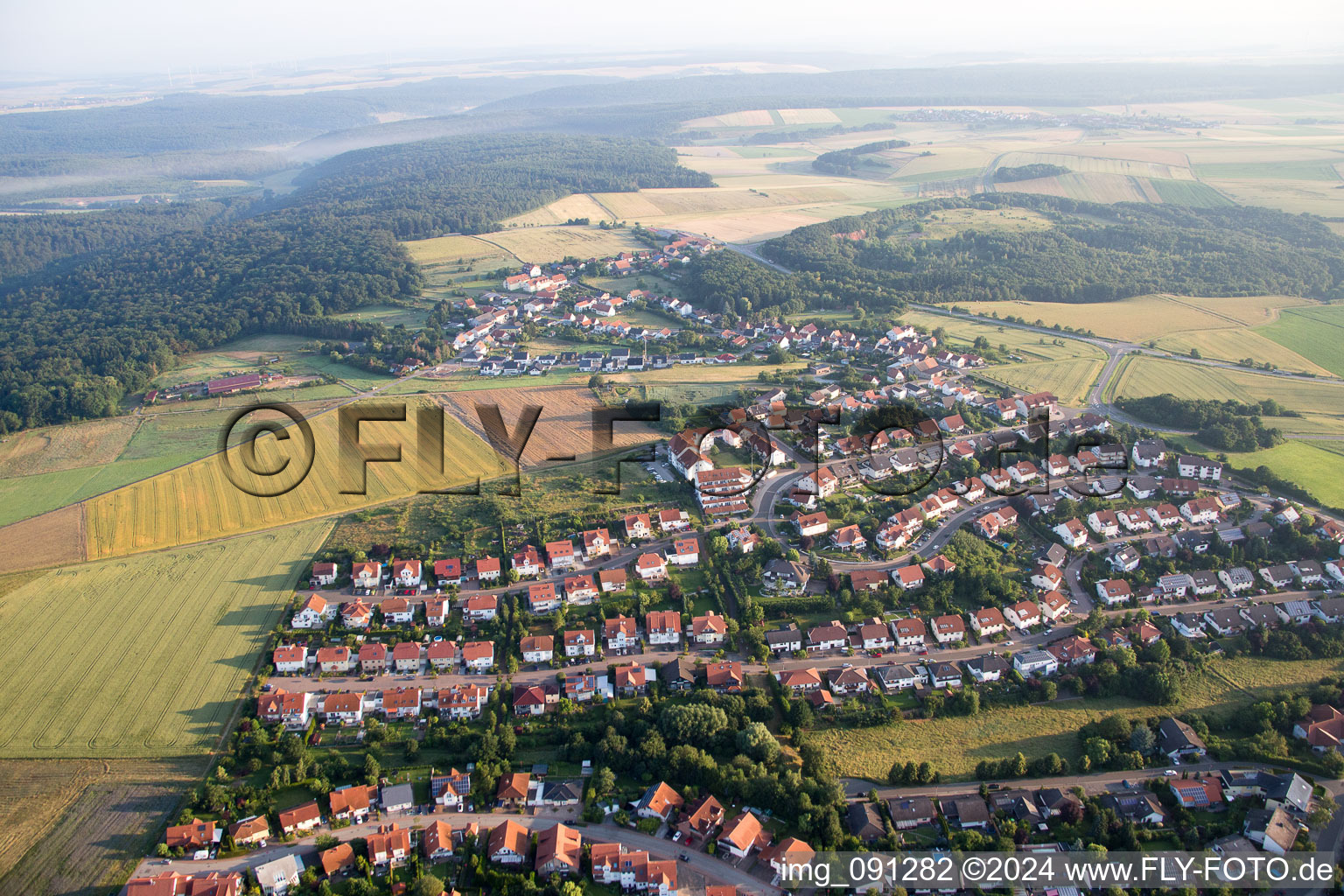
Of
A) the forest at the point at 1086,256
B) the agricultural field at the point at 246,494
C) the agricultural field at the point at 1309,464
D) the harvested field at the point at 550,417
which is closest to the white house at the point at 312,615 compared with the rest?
the agricultural field at the point at 246,494

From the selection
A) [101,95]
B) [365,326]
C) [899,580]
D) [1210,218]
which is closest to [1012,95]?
[1210,218]

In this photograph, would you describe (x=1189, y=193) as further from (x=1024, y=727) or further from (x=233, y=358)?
(x=233, y=358)

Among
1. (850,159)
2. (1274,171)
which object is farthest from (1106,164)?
(850,159)

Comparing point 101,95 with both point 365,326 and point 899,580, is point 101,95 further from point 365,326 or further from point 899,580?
point 899,580

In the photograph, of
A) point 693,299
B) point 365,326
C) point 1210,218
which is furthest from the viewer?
point 1210,218

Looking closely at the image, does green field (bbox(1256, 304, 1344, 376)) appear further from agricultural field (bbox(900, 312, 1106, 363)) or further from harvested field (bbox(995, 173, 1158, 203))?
harvested field (bbox(995, 173, 1158, 203))

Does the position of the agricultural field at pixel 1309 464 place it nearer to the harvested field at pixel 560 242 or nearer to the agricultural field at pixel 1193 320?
the agricultural field at pixel 1193 320

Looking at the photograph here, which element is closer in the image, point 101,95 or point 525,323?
point 525,323
